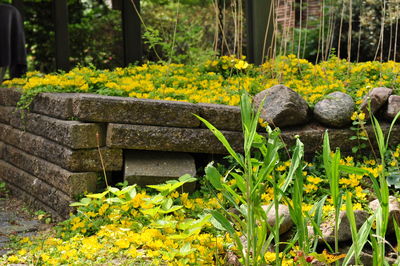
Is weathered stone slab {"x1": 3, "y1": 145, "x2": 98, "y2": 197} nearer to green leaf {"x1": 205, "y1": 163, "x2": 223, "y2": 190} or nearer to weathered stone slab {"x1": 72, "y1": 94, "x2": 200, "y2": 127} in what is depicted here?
weathered stone slab {"x1": 72, "y1": 94, "x2": 200, "y2": 127}

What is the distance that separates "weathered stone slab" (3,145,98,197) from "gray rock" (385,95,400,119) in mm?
1888

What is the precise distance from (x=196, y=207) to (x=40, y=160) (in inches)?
51.8

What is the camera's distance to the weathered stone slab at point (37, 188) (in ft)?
11.8

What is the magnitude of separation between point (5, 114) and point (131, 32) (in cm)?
167

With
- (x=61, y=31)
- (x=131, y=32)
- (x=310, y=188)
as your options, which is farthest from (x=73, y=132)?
(x=131, y=32)

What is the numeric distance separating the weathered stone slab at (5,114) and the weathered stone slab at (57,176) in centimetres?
45

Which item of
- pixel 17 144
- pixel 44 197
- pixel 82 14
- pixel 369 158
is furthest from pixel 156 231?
pixel 82 14

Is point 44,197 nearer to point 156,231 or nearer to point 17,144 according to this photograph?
point 17,144

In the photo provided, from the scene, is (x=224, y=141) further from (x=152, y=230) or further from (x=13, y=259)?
(x=13, y=259)

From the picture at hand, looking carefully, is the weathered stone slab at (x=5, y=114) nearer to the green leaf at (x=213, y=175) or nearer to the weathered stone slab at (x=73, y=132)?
the weathered stone slab at (x=73, y=132)

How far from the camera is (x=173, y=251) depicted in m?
2.49

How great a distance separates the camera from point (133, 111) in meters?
3.54

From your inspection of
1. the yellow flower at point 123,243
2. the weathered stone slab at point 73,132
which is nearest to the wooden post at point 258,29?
the weathered stone slab at point 73,132

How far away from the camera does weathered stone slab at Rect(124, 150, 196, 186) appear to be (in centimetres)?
347
